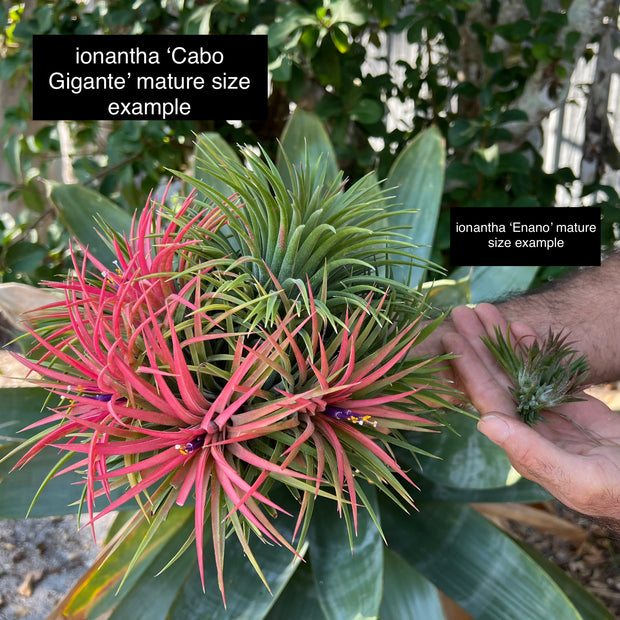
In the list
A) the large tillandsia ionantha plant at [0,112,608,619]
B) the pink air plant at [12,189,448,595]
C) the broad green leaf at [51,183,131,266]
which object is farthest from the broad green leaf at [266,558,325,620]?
the broad green leaf at [51,183,131,266]

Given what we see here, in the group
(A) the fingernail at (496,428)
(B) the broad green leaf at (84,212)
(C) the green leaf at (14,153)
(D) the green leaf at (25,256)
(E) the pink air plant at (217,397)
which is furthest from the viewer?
(C) the green leaf at (14,153)

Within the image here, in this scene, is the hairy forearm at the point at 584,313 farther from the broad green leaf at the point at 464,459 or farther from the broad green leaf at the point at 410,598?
the broad green leaf at the point at 410,598

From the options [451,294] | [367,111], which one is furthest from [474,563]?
[367,111]

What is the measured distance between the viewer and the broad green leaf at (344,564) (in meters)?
0.60

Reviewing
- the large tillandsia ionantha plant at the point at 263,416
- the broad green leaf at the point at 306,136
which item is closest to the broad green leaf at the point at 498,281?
the large tillandsia ionantha plant at the point at 263,416

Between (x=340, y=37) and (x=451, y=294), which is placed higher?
(x=340, y=37)

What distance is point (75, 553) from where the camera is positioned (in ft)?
3.62

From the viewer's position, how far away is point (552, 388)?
640 millimetres

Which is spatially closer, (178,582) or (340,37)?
(178,582)

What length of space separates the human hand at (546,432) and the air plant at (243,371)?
120mm

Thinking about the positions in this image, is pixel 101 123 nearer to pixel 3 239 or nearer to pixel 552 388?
pixel 3 239

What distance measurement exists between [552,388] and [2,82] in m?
1.53

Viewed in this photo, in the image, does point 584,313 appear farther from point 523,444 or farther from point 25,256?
point 25,256

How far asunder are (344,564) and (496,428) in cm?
22
